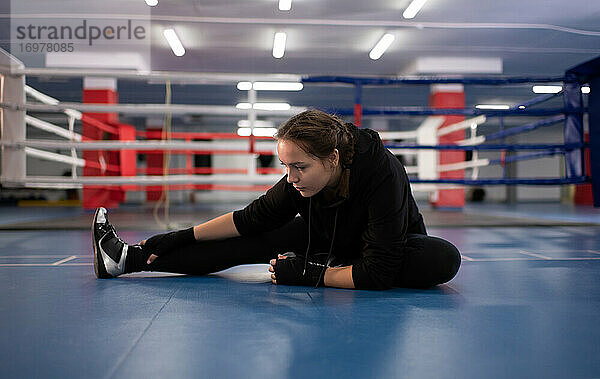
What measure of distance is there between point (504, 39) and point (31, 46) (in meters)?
7.71

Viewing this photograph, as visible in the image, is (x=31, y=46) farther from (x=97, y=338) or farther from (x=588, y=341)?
(x=588, y=341)

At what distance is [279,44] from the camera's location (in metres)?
7.74

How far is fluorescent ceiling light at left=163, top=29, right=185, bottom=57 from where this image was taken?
7055mm

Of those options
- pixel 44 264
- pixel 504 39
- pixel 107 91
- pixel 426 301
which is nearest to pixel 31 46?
pixel 107 91

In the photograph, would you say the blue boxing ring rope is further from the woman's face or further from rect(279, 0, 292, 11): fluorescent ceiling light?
rect(279, 0, 292, 11): fluorescent ceiling light

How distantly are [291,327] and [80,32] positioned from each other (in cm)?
750

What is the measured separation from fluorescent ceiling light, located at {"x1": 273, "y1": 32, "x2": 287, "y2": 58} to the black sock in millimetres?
6118

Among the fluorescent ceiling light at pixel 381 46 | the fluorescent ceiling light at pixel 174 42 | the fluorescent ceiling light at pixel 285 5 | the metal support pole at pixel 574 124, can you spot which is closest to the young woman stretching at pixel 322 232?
Result: the metal support pole at pixel 574 124

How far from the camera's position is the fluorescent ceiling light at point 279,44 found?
7.32 meters

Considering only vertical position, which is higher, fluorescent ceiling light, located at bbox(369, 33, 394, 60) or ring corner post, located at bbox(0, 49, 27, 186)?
fluorescent ceiling light, located at bbox(369, 33, 394, 60)

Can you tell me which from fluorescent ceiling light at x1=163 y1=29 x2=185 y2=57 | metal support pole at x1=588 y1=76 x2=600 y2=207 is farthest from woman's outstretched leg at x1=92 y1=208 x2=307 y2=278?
fluorescent ceiling light at x1=163 y1=29 x2=185 y2=57

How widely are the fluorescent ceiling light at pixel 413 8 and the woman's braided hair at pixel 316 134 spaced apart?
526 cm

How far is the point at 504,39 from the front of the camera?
7.47 metres

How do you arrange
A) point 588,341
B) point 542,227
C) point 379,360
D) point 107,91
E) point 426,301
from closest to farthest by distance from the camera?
point 379,360
point 588,341
point 426,301
point 542,227
point 107,91
